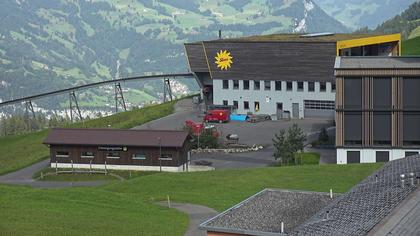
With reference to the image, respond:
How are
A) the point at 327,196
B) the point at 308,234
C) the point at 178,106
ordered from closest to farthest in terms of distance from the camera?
1. the point at 308,234
2. the point at 327,196
3. the point at 178,106

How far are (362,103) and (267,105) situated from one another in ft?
91.7

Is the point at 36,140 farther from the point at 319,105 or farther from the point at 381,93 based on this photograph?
the point at 381,93

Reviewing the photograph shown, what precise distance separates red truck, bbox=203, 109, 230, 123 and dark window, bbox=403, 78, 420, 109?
92.4 feet

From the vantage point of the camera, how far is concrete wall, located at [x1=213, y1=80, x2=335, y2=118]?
86.1 m

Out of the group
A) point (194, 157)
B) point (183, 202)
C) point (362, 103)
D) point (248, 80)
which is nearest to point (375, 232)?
point (183, 202)

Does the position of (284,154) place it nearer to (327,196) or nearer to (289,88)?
(289,88)

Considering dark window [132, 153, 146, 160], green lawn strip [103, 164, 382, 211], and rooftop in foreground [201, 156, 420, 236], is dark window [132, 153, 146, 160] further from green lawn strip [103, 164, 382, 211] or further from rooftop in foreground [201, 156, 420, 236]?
rooftop in foreground [201, 156, 420, 236]

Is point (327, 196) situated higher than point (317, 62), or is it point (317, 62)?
point (317, 62)

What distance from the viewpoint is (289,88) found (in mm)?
87438

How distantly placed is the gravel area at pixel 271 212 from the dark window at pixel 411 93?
30.1 metres

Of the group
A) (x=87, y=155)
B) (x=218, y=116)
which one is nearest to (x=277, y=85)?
(x=218, y=116)

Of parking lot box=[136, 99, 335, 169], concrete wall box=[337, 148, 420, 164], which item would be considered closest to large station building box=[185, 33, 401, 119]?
parking lot box=[136, 99, 335, 169]

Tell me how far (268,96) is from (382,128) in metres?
28.0

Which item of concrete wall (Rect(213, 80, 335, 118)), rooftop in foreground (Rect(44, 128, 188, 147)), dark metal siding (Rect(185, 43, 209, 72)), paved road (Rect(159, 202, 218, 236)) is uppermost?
dark metal siding (Rect(185, 43, 209, 72))
